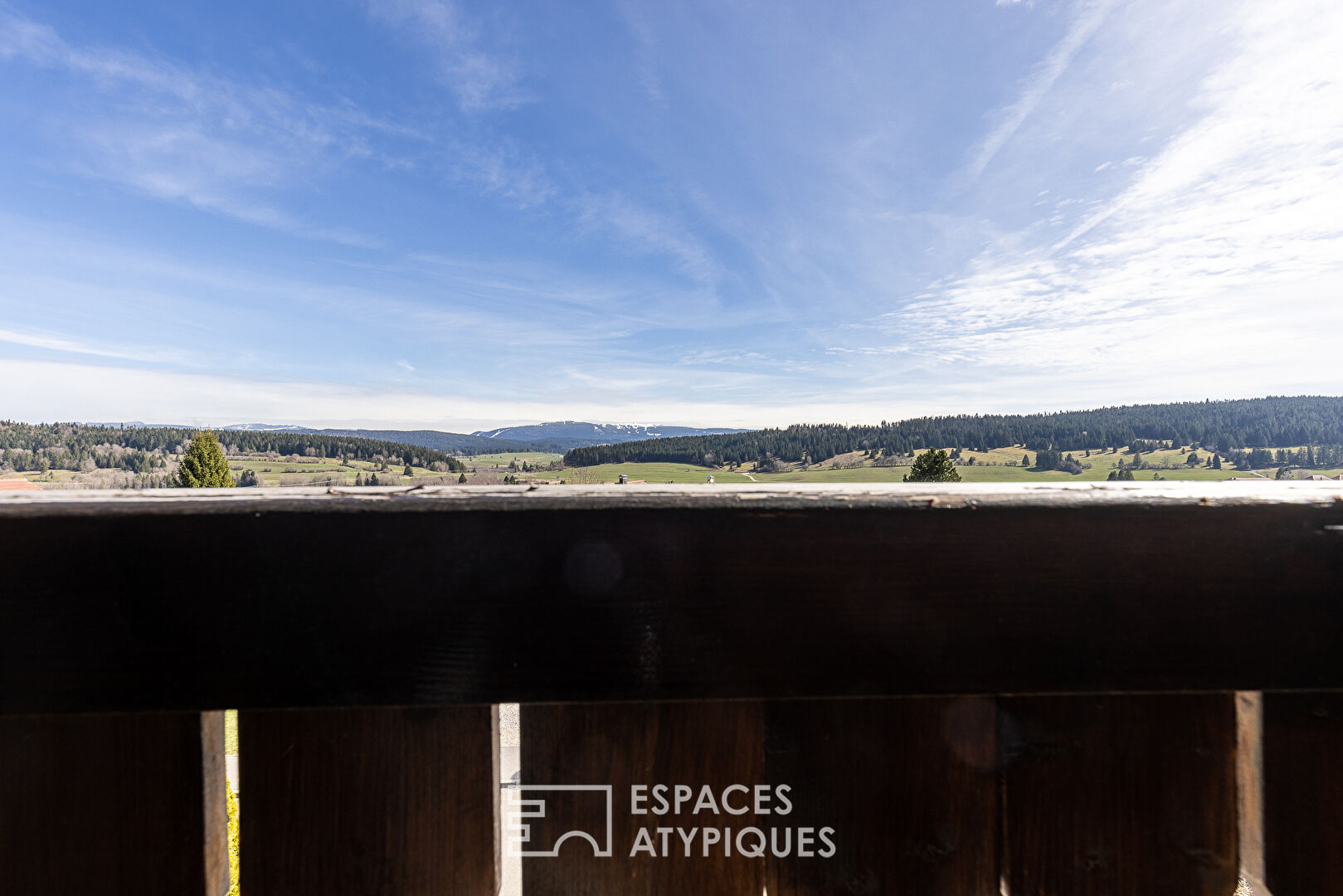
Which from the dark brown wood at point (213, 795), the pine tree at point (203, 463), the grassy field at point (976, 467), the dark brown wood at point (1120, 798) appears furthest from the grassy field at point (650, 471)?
the dark brown wood at point (1120, 798)

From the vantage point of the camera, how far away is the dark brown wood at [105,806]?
27.5 inches

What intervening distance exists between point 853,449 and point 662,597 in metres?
95.6

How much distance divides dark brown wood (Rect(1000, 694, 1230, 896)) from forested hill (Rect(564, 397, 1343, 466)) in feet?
268

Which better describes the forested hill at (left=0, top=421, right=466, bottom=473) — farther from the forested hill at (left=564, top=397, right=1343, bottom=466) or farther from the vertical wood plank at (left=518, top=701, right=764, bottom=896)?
the vertical wood plank at (left=518, top=701, right=764, bottom=896)

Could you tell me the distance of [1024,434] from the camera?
286 ft

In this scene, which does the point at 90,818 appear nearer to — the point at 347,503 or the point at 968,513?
the point at 347,503

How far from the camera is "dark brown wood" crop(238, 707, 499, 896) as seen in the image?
2.38 ft

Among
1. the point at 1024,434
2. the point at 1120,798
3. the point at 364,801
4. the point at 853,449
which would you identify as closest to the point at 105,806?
the point at 364,801

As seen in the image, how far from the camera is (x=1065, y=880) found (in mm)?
773

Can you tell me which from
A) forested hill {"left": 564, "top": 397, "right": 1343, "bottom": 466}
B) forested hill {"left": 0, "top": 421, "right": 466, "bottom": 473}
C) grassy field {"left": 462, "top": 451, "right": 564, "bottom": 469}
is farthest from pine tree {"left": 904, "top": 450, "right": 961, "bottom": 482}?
grassy field {"left": 462, "top": 451, "right": 564, "bottom": 469}

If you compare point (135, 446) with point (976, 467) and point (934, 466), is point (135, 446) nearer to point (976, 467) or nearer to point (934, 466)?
point (934, 466)

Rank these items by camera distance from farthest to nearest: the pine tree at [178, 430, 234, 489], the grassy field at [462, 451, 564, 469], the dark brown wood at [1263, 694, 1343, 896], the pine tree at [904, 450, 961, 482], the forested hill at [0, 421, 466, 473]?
1. the grassy field at [462, 451, 564, 469]
2. the forested hill at [0, 421, 466, 473]
3. the pine tree at [904, 450, 961, 482]
4. the pine tree at [178, 430, 234, 489]
5. the dark brown wood at [1263, 694, 1343, 896]

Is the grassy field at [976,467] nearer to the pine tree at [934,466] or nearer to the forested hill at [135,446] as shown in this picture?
the pine tree at [934,466]

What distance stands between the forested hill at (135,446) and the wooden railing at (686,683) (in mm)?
78474
